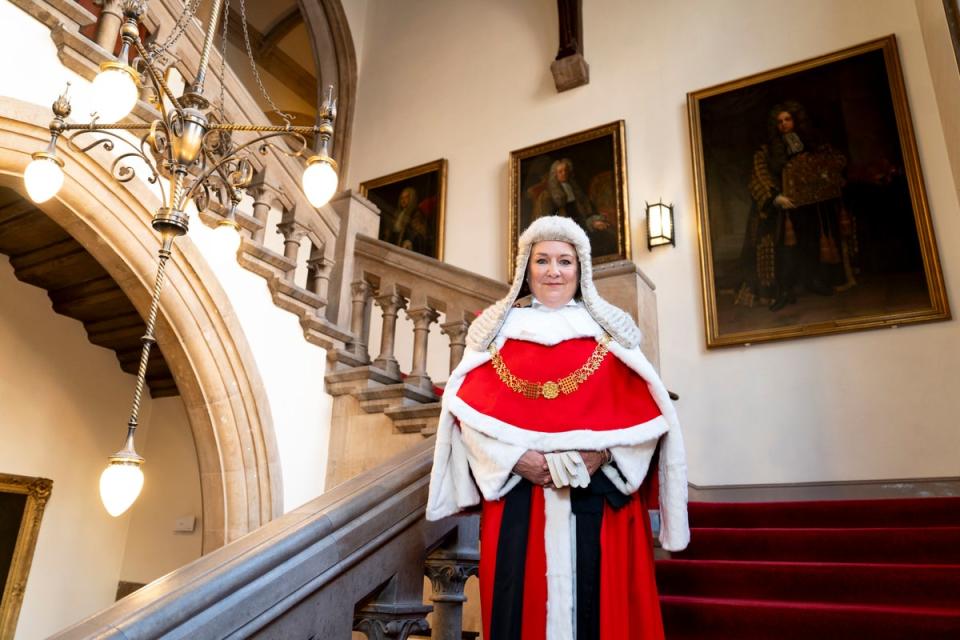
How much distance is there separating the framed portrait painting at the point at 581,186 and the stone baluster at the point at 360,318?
192 cm

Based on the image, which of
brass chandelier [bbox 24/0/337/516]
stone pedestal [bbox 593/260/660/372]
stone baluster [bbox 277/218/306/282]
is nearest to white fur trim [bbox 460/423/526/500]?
brass chandelier [bbox 24/0/337/516]

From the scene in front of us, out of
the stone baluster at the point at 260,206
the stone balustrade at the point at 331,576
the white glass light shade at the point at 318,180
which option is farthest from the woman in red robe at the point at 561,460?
the stone baluster at the point at 260,206

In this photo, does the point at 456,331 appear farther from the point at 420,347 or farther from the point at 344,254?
the point at 344,254

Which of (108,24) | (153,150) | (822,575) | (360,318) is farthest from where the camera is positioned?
(360,318)

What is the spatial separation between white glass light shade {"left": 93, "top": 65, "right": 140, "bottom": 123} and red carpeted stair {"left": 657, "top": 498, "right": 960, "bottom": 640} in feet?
8.76

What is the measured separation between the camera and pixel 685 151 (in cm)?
612

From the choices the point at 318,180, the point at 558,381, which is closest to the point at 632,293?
the point at 318,180

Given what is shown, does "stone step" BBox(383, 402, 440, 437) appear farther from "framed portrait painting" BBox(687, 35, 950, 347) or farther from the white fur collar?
"framed portrait painting" BBox(687, 35, 950, 347)

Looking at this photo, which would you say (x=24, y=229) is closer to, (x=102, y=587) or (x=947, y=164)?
(x=102, y=587)

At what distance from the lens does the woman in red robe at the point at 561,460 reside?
1.86 m

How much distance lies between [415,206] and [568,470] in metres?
6.00

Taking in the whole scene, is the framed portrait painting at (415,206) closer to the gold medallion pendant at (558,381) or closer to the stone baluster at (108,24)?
the stone baluster at (108,24)

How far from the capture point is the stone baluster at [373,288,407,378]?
4.76 meters

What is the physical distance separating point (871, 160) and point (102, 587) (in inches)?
281
